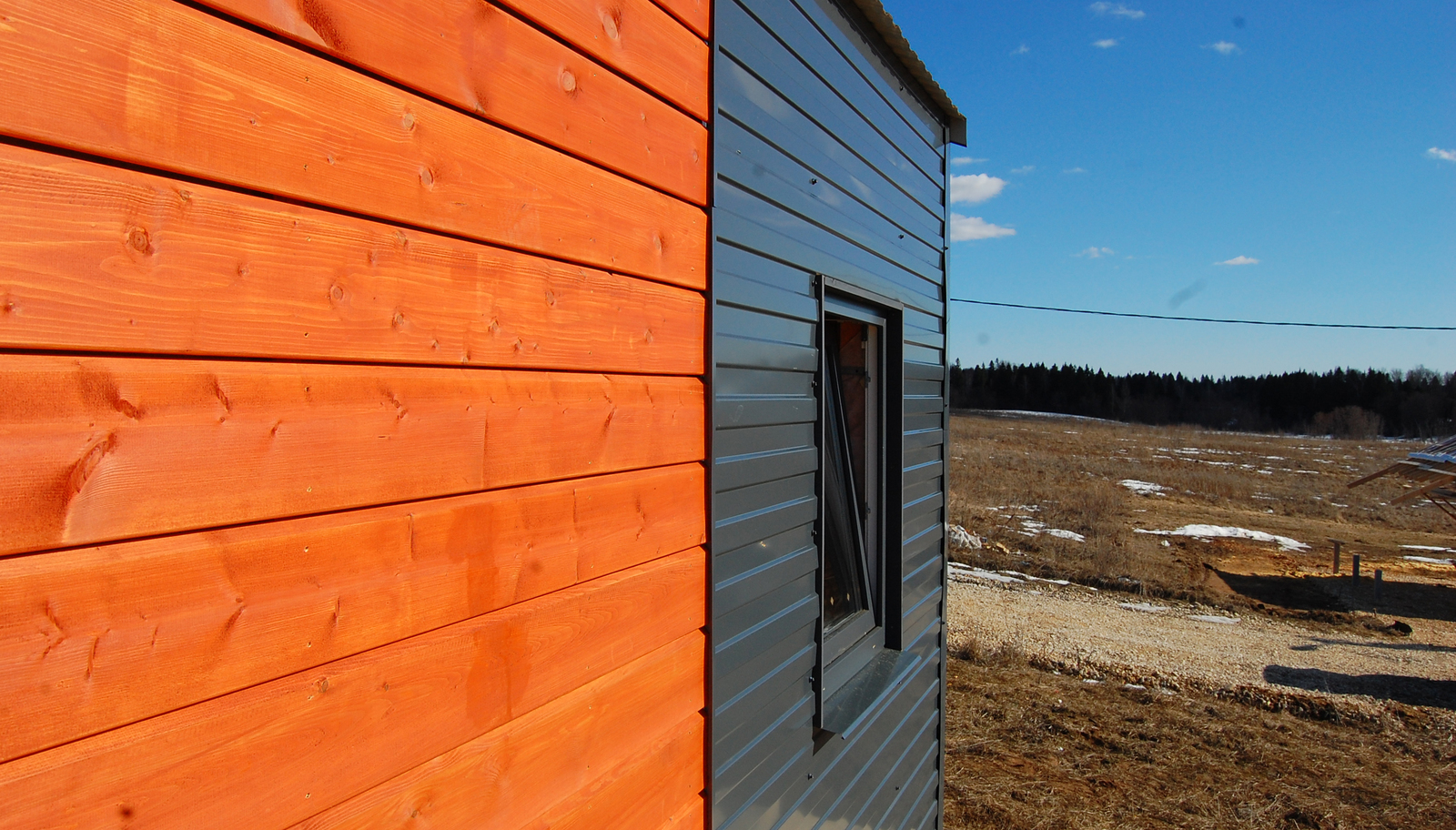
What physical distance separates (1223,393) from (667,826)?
76815 mm

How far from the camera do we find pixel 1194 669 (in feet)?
27.9

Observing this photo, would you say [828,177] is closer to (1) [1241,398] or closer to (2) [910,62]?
(2) [910,62]

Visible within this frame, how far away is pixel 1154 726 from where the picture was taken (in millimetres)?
7148

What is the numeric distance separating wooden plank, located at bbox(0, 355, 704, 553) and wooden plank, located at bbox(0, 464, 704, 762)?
0.03 m

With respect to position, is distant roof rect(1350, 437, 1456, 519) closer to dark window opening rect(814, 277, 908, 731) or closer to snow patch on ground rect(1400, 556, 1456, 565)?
snow patch on ground rect(1400, 556, 1456, 565)

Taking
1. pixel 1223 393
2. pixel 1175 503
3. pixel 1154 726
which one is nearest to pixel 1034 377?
pixel 1223 393

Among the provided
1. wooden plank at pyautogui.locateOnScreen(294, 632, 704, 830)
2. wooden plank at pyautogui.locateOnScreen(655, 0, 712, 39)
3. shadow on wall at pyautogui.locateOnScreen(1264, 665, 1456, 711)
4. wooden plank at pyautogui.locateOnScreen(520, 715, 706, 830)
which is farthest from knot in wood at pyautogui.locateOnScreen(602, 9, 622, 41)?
shadow on wall at pyautogui.locateOnScreen(1264, 665, 1456, 711)

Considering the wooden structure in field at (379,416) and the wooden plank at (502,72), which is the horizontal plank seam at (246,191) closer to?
the wooden structure in field at (379,416)

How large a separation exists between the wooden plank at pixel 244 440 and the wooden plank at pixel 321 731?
23cm

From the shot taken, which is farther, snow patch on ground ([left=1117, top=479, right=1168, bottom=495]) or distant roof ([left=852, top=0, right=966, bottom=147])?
snow patch on ground ([left=1117, top=479, right=1168, bottom=495])

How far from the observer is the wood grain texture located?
1.52m

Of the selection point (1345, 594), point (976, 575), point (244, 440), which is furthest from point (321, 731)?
point (1345, 594)

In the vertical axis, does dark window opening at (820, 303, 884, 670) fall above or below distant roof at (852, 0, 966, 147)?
below

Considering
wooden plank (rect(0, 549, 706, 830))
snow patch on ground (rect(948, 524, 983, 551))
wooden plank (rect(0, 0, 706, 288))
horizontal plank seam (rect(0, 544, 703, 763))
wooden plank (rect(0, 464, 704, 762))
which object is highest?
wooden plank (rect(0, 0, 706, 288))
